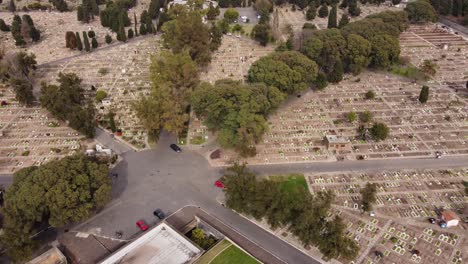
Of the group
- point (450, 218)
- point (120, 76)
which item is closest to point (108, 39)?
point (120, 76)

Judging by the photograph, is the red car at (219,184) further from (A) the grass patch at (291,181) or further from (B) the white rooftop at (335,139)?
(B) the white rooftop at (335,139)

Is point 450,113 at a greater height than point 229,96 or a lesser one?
lesser

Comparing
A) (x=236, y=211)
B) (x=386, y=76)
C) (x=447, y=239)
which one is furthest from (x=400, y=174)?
(x=386, y=76)

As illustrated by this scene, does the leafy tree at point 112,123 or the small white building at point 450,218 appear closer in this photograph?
the small white building at point 450,218

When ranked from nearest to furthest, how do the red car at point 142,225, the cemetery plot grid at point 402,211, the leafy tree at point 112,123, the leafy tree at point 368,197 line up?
the cemetery plot grid at point 402,211, the red car at point 142,225, the leafy tree at point 368,197, the leafy tree at point 112,123

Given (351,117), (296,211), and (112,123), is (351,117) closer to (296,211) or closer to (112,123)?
(296,211)

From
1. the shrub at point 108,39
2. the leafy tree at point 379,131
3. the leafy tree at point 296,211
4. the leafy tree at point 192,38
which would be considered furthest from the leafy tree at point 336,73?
the shrub at point 108,39

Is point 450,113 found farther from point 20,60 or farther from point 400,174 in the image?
point 20,60
